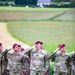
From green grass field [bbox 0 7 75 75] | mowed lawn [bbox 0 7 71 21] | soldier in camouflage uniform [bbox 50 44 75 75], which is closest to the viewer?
soldier in camouflage uniform [bbox 50 44 75 75]

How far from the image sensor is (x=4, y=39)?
10906mm

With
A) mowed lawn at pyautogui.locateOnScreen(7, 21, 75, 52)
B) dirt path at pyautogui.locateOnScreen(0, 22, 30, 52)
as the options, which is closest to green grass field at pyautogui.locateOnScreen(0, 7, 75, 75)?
mowed lawn at pyautogui.locateOnScreen(7, 21, 75, 52)

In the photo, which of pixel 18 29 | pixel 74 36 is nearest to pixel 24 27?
pixel 18 29

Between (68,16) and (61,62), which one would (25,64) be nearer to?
(61,62)

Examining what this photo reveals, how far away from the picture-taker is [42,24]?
11703 millimetres

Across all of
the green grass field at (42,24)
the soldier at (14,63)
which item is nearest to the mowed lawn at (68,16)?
the green grass field at (42,24)

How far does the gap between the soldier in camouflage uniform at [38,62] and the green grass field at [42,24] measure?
2.66m

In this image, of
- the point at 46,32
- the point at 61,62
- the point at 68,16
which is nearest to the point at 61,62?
the point at 61,62

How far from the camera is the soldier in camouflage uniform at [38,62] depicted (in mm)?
7492

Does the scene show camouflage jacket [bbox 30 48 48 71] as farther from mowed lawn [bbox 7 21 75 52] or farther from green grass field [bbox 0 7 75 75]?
green grass field [bbox 0 7 75 75]

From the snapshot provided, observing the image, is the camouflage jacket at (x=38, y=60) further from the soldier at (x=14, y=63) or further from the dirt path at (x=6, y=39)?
the dirt path at (x=6, y=39)

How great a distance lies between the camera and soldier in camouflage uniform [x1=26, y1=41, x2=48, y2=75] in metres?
7.49

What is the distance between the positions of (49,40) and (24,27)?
1.32 m

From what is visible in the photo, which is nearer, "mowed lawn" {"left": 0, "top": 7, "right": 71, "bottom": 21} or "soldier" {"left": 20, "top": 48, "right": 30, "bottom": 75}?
"soldier" {"left": 20, "top": 48, "right": 30, "bottom": 75}
